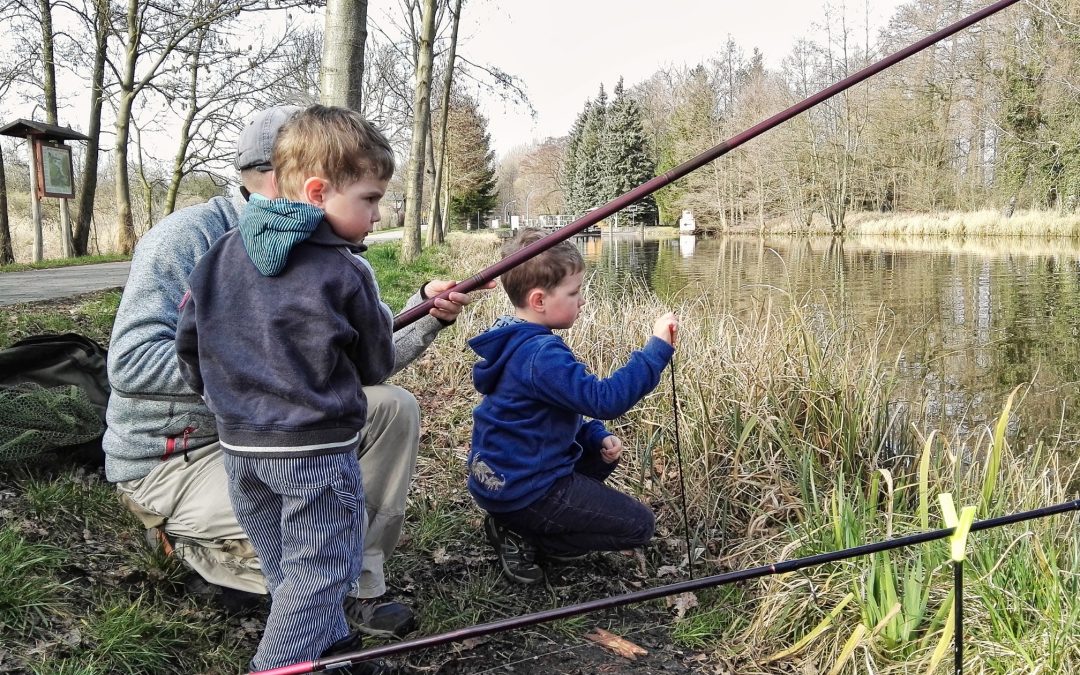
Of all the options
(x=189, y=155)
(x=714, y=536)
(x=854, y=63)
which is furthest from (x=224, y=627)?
(x=854, y=63)

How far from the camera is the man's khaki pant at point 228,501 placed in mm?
2111

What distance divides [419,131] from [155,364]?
37.8 ft

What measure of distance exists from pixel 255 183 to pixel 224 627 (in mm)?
1196

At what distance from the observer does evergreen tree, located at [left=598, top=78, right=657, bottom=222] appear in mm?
44812

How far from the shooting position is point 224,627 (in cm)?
211

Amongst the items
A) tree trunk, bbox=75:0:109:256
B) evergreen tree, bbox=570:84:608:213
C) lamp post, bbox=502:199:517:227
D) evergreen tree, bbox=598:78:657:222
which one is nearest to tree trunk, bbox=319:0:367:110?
tree trunk, bbox=75:0:109:256

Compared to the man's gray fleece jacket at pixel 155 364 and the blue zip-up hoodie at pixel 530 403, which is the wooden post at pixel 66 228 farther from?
the blue zip-up hoodie at pixel 530 403

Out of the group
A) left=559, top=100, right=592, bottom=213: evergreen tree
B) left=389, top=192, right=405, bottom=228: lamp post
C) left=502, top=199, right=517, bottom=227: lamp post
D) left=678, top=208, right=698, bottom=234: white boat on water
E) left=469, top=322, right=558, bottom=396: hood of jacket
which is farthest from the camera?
left=502, top=199, right=517, bottom=227: lamp post

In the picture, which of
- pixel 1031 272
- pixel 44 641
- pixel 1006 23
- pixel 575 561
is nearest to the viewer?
pixel 44 641

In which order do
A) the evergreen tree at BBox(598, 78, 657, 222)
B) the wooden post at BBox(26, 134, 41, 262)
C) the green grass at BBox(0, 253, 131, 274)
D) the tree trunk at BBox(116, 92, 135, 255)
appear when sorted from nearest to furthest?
the green grass at BBox(0, 253, 131, 274), the wooden post at BBox(26, 134, 41, 262), the tree trunk at BBox(116, 92, 135, 255), the evergreen tree at BBox(598, 78, 657, 222)

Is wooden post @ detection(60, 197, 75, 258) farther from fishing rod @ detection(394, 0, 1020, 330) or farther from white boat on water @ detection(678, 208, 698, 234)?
white boat on water @ detection(678, 208, 698, 234)

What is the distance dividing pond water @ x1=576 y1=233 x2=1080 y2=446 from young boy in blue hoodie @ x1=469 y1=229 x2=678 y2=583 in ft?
6.52

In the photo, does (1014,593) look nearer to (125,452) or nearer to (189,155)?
(125,452)

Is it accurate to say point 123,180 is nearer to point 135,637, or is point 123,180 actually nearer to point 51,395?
point 51,395
